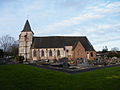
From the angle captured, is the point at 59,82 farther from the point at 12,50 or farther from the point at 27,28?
the point at 12,50

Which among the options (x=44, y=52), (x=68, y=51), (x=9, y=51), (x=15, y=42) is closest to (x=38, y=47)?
(x=44, y=52)

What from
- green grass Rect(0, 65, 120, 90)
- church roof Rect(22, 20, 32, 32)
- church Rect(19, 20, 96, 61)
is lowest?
green grass Rect(0, 65, 120, 90)

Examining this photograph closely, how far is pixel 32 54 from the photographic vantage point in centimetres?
6844

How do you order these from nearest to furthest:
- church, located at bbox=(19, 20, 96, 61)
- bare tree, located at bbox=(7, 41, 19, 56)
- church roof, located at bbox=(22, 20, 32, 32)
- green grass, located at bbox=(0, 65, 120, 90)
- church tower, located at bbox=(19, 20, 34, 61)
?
green grass, located at bbox=(0, 65, 120, 90)
church, located at bbox=(19, 20, 96, 61)
church tower, located at bbox=(19, 20, 34, 61)
church roof, located at bbox=(22, 20, 32, 32)
bare tree, located at bbox=(7, 41, 19, 56)

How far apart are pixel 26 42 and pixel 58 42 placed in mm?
13525

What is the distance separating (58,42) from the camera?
238 ft

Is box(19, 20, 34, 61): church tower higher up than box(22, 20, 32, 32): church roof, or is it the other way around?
box(22, 20, 32, 32): church roof

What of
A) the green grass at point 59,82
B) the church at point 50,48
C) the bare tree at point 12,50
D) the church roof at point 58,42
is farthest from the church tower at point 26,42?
the green grass at point 59,82

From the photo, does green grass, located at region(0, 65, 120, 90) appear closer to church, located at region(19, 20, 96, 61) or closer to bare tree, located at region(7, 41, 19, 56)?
church, located at region(19, 20, 96, 61)

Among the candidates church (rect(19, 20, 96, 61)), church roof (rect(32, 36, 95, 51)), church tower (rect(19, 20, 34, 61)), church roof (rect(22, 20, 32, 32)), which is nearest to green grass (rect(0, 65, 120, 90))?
church (rect(19, 20, 96, 61))

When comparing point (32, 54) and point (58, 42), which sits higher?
point (58, 42)

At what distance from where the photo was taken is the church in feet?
224

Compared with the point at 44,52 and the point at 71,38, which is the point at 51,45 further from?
the point at 71,38

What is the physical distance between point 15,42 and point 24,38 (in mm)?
33059
